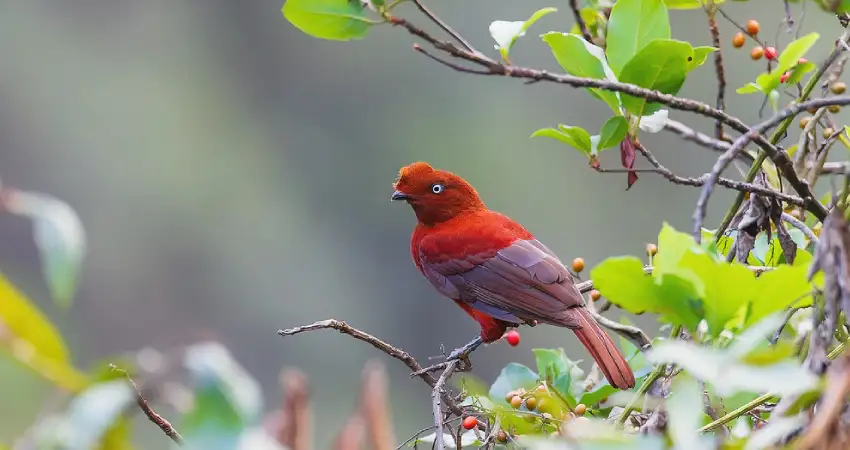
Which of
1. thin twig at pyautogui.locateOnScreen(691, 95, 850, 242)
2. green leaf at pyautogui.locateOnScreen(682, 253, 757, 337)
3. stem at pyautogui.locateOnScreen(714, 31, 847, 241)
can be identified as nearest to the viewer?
green leaf at pyautogui.locateOnScreen(682, 253, 757, 337)

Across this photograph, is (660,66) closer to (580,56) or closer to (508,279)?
(580,56)

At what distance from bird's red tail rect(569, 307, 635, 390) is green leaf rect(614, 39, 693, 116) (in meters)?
0.72

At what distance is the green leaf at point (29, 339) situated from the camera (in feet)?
2.86

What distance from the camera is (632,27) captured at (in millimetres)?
2000

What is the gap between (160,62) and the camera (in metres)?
29.9

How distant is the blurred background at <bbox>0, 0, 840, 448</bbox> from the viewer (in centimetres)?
2280

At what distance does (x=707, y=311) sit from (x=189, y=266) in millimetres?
26548

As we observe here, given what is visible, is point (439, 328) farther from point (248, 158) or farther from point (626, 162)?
point (626, 162)

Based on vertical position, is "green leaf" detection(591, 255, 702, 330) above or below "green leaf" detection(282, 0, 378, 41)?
below

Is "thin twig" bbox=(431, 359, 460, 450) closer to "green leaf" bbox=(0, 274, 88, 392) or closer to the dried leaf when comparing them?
the dried leaf

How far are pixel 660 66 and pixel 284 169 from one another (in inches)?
1049

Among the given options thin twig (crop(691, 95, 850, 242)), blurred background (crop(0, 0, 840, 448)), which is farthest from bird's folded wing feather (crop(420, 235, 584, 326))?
blurred background (crop(0, 0, 840, 448))

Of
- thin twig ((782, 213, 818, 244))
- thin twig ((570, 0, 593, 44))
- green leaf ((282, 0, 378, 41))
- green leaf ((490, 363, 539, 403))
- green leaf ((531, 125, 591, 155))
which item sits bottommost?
green leaf ((490, 363, 539, 403))

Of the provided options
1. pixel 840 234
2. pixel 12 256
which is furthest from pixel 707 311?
pixel 12 256
